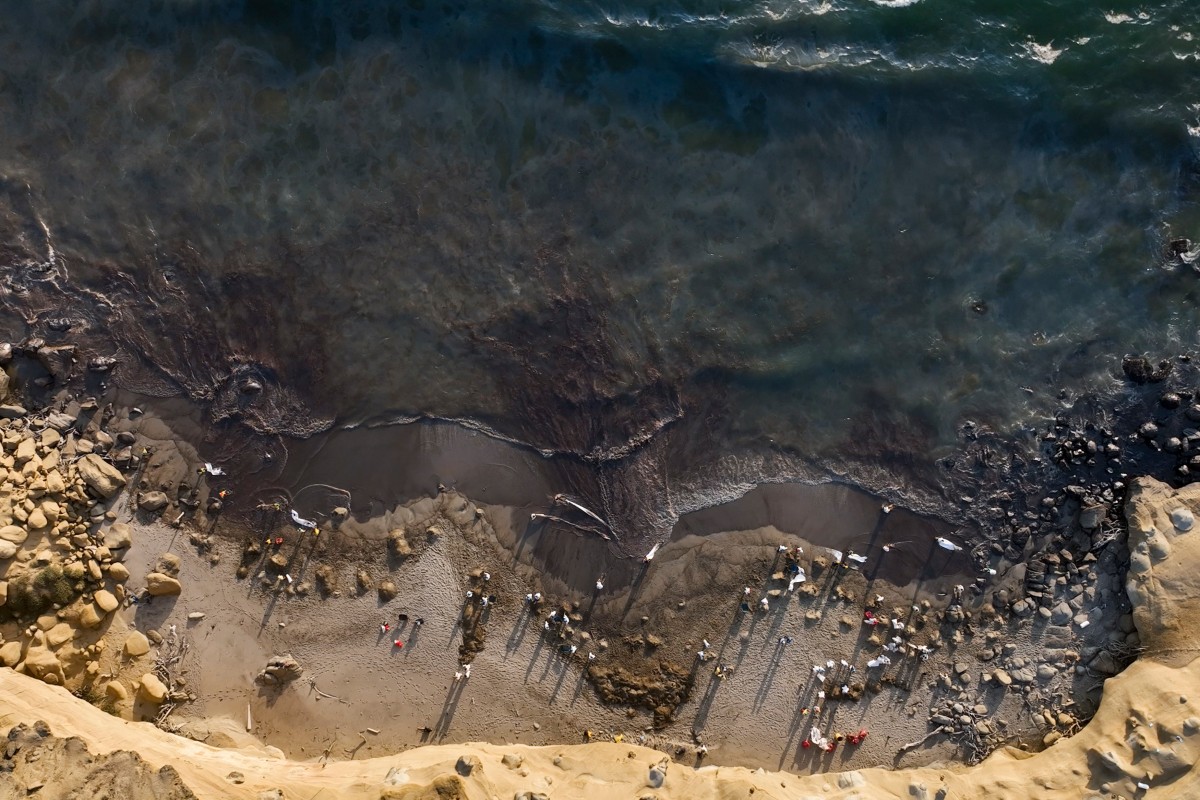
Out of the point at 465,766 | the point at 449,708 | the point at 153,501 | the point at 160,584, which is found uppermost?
the point at 153,501

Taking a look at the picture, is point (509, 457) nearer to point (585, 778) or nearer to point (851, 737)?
point (585, 778)

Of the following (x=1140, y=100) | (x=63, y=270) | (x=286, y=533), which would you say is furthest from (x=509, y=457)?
(x=1140, y=100)

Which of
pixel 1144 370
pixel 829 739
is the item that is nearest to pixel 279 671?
pixel 829 739

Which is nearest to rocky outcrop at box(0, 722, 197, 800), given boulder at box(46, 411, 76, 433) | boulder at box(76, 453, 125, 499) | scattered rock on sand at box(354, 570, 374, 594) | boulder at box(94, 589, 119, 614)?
boulder at box(94, 589, 119, 614)

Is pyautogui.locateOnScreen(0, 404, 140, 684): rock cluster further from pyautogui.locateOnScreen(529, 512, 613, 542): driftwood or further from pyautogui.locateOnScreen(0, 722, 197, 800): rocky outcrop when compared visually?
pyautogui.locateOnScreen(529, 512, 613, 542): driftwood

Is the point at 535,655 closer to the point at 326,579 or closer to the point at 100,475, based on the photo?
Result: the point at 326,579

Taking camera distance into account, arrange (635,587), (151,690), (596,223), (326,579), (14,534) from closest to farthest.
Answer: (14,534) < (151,690) < (326,579) < (635,587) < (596,223)
